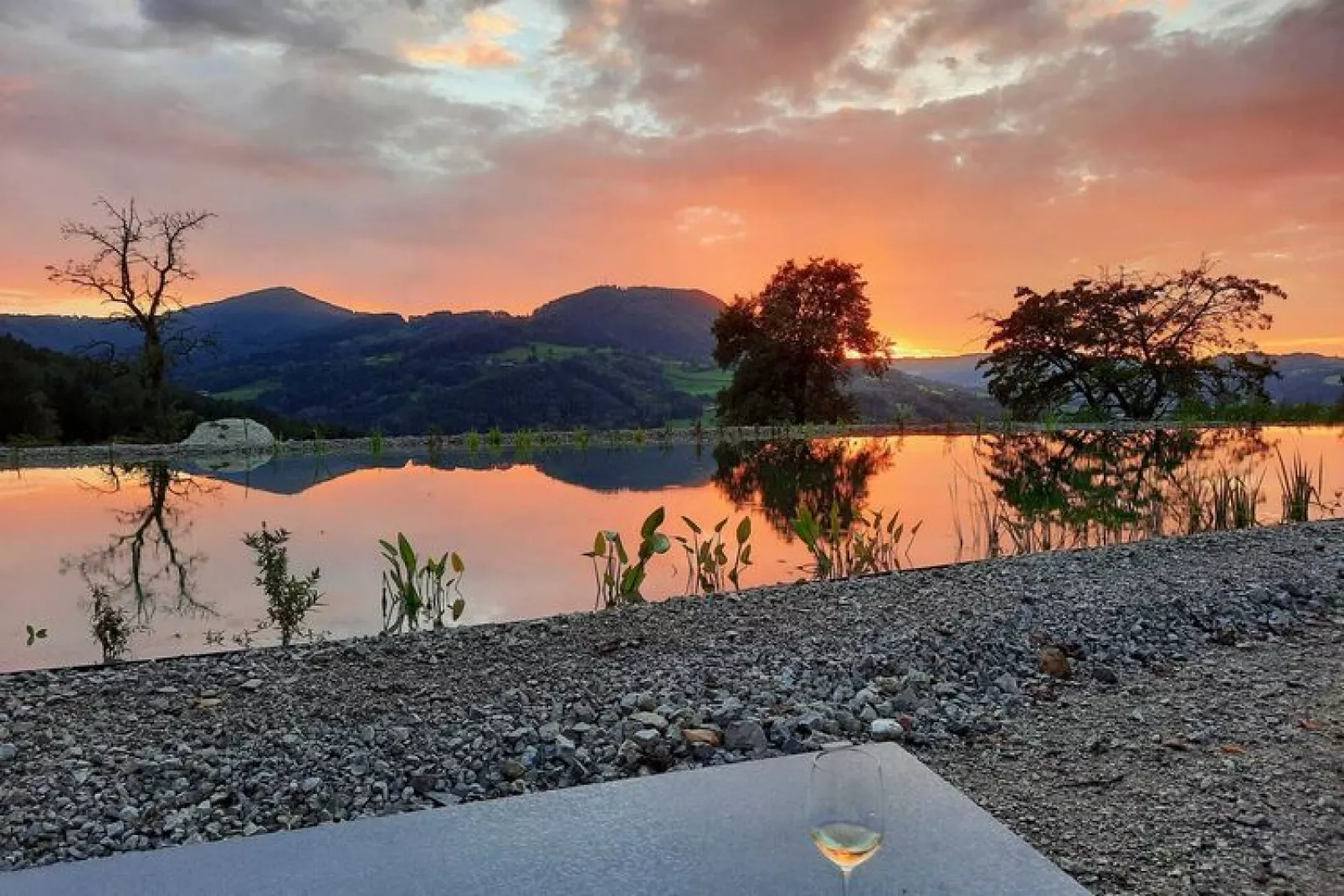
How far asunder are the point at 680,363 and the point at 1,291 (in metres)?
34.1

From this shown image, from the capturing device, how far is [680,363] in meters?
48.1

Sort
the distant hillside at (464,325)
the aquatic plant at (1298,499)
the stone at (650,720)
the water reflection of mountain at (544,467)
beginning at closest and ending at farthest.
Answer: the stone at (650,720)
the aquatic plant at (1298,499)
the water reflection of mountain at (544,467)
the distant hillside at (464,325)

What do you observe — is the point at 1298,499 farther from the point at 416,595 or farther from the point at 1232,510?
the point at 416,595

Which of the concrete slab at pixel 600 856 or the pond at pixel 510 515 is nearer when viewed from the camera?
the concrete slab at pixel 600 856

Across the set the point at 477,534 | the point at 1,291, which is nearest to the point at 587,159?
the point at 477,534

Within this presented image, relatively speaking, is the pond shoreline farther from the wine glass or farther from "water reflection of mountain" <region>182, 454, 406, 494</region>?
the wine glass

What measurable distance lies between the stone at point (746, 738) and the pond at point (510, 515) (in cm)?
200

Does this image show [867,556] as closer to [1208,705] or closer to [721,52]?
[1208,705]

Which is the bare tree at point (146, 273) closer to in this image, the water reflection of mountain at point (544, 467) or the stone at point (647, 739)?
the water reflection of mountain at point (544, 467)

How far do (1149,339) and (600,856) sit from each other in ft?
71.1

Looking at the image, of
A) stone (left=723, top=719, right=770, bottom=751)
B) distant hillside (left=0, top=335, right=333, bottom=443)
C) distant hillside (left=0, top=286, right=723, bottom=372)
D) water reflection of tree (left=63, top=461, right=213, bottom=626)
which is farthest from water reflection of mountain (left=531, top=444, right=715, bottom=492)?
distant hillside (left=0, top=286, right=723, bottom=372)

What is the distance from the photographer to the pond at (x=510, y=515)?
4.91 metres

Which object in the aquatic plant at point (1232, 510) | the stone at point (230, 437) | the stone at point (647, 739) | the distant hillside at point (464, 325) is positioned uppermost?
the distant hillside at point (464, 325)

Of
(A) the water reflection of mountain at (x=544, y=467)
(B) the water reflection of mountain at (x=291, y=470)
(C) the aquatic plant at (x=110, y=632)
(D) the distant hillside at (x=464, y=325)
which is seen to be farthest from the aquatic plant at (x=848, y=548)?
(D) the distant hillside at (x=464, y=325)
